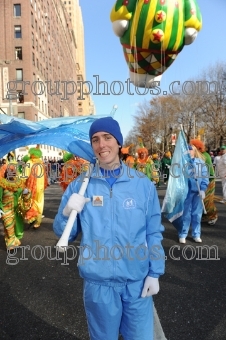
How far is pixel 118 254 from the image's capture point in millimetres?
1746

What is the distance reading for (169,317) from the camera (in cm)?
273

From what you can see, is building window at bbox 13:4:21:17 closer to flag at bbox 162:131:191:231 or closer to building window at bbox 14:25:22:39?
building window at bbox 14:25:22:39

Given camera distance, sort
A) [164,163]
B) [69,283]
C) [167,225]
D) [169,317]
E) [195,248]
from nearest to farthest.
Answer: [169,317], [69,283], [195,248], [167,225], [164,163]

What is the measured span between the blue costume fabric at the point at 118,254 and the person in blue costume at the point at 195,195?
3.20 meters

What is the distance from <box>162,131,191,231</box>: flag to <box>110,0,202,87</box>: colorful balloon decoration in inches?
70.1

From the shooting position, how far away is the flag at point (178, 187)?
4.98m

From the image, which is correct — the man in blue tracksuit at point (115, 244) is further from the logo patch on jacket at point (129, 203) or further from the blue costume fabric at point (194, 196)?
the blue costume fabric at point (194, 196)

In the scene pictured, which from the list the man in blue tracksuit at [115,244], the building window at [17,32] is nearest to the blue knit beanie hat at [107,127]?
the man in blue tracksuit at [115,244]

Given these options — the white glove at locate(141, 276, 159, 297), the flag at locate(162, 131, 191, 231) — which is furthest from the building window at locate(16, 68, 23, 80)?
the white glove at locate(141, 276, 159, 297)

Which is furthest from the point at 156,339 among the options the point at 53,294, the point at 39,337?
the point at 53,294

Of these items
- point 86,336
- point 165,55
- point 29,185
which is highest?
point 165,55

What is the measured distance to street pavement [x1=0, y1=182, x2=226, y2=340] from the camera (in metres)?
2.56

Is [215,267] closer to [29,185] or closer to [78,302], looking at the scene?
[78,302]

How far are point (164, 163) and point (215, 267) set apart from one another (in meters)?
11.1
